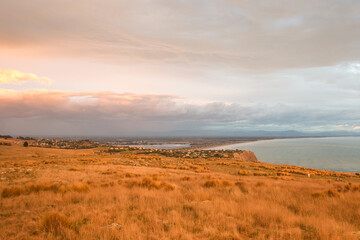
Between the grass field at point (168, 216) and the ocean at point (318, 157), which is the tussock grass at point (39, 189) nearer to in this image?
the grass field at point (168, 216)

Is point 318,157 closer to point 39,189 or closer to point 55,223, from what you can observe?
point 39,189

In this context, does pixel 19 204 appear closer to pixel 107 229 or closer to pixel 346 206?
pixel 107 229

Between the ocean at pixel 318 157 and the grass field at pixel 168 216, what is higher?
the grass field at pixel 168 216

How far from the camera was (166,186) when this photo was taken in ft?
34.3

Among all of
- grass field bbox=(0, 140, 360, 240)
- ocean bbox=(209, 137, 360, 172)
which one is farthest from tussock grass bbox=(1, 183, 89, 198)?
ocean bbox=(209, 137, 360, 172)

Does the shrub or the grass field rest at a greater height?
the shrub

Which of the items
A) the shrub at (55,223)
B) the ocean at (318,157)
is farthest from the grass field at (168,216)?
the ocean at (318,157)

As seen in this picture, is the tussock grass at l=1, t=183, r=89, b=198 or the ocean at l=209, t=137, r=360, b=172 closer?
the tussock grass at l=1, t=183, r=89, b=198

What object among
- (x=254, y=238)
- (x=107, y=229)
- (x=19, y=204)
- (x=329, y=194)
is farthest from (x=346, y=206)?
(x=19, y=204)

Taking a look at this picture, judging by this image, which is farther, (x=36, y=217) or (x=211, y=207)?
(x=211, y=207)

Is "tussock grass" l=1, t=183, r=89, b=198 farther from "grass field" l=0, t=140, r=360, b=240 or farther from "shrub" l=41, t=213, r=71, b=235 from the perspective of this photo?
"shrub" l=41, t=213, r=71, b=235

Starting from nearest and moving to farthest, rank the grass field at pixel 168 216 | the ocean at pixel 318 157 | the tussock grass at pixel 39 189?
1. the grass field at pixel 168 216
2. the tussock grass at pixel 39 189
3. the ocean at pixel 318 157

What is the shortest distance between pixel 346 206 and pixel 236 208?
14.2 feet

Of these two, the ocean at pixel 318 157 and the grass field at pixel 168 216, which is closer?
the grass field at pixel 168 216
